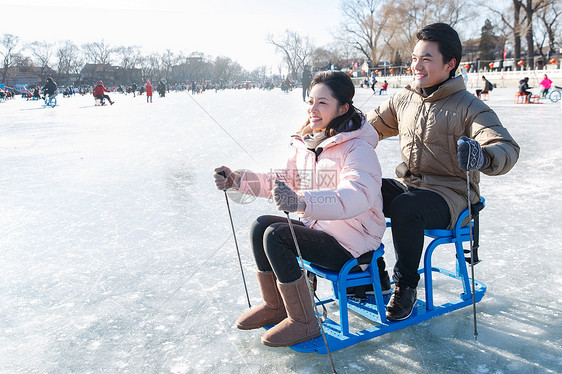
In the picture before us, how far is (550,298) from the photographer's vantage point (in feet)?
7.98

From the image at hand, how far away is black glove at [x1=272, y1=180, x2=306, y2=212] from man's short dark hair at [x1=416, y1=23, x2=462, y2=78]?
113 centimetres

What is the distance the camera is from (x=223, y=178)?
6.88ft

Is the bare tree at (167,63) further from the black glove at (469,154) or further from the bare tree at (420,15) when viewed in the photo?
the black glove at (469,154)

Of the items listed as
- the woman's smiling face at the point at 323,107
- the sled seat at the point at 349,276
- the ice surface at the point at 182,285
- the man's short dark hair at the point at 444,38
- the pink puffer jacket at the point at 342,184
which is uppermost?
the man's short dark hair at the point at 444,38

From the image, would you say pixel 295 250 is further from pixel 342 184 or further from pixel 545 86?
pixel 545 86

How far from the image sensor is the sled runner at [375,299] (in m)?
1.92

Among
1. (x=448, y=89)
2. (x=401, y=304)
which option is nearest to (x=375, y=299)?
(x=401, y=304)

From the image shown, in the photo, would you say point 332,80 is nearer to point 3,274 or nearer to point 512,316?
point 512,316

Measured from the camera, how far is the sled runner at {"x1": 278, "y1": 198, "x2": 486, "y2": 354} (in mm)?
1918

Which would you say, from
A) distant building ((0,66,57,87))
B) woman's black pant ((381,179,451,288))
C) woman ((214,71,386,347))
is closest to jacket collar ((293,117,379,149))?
woman ((214,71,386,347))

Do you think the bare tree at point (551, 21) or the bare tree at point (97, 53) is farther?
the bare tree at point (97, 53)

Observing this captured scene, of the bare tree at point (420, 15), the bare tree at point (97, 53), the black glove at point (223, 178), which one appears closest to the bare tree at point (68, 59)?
the bare tree at point (97, 53)

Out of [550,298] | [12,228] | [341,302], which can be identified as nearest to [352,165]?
[341,302]

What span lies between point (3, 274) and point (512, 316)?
2968 mm
